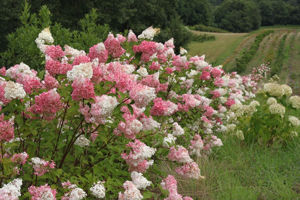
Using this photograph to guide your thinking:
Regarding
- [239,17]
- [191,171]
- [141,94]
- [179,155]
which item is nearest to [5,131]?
[141,94]

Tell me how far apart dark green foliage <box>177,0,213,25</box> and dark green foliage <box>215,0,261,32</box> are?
42.7 ft

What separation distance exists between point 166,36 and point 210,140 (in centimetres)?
1330

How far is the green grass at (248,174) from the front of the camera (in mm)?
3637

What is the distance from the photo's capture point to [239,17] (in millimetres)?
77438

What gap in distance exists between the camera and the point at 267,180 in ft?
13.2

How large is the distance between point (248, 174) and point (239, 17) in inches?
3144

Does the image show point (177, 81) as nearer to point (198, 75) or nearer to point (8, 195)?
point (198, 75)

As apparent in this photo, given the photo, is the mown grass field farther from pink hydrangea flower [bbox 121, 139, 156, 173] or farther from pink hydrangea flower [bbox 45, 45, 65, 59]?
pink hydrangea flower [bbox 45, 45, 65, 59]

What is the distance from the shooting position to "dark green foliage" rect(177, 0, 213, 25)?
201 feet

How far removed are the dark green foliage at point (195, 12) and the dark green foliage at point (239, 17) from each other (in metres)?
13.0

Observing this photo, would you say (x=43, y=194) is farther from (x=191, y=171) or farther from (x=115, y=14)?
(x=115, y=14)

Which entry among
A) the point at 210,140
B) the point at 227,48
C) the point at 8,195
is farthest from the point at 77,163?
the point at 227,48

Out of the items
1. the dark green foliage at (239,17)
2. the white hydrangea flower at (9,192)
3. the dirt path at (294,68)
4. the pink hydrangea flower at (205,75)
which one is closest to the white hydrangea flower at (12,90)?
the white hydrangea flower at (9,192)

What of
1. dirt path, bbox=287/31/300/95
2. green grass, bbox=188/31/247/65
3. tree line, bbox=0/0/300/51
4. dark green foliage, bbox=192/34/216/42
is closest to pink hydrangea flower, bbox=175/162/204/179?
tree line, bbox=0/0/300/51
